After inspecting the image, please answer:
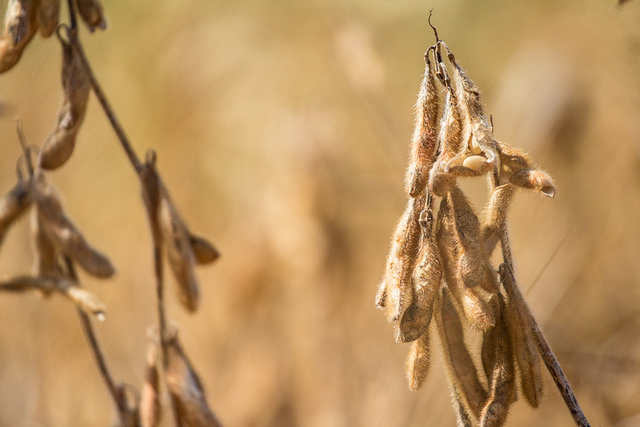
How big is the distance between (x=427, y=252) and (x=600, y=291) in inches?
77.3

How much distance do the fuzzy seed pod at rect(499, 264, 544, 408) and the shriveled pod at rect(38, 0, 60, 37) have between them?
38.6 inches

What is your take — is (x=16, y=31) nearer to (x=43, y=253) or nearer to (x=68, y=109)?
(x=68, y=109)

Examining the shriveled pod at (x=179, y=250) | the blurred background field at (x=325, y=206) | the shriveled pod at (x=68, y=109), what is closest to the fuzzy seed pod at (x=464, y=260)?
the shriveled pod at (x=179, y=250)

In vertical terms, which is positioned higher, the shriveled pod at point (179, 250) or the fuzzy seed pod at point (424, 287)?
the fuzzy seed pod at point (424, 287)

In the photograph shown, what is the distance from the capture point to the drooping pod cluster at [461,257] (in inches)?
38.9

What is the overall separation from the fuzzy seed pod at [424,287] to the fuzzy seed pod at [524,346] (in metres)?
0.10

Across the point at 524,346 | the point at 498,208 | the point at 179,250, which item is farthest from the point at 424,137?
the point at 179,250

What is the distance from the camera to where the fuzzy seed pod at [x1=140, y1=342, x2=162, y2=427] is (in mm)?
1601

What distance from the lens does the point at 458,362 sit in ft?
3.53

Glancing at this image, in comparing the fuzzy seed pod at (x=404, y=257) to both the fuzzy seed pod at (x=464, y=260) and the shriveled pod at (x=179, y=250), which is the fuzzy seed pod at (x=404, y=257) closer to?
the fuzzy seed pod at (x=464, y=260)

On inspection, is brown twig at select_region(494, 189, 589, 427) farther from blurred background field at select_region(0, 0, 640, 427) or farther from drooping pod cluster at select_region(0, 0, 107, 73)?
blurred background field at select_region(0, 0, 640, 427)

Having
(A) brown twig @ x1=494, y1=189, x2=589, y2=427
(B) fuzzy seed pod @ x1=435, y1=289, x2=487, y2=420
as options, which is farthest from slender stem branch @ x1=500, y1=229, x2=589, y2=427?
(B) fuzzy seed pod @ x1=435, y1=289, x2=487, y2=420

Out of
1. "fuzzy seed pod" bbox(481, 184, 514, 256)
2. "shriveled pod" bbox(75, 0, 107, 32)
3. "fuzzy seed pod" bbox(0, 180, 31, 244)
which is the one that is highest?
"fuzzy seed pod" bbox(481, 184, 514, 256)

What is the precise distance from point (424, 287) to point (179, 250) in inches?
28.0
